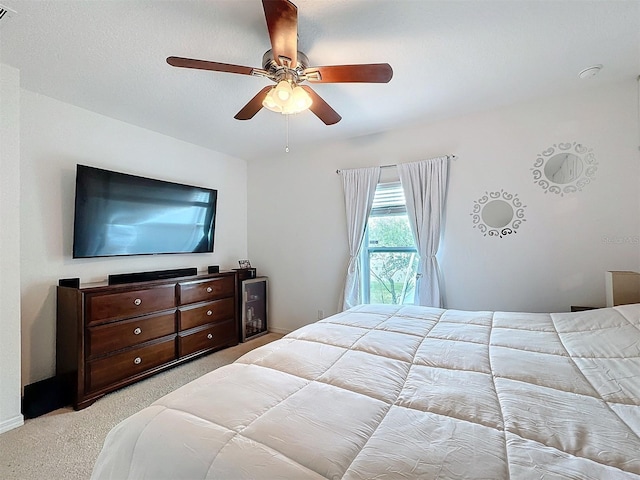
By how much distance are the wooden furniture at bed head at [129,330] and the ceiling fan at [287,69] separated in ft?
6.64

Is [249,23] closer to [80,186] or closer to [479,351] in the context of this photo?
[80,186]

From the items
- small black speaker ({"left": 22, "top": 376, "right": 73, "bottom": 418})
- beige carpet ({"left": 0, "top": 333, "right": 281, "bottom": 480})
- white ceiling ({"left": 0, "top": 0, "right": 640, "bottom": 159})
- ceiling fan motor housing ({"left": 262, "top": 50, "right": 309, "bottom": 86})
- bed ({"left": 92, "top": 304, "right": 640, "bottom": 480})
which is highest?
white ceiling ({"left": 0, "top": 0, "right": 640, "bottom": 159})

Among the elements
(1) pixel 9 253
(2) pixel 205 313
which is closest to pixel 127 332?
(2) pixel 205 313

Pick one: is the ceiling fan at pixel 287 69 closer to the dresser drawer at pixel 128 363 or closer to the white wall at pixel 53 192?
the white wall at pixel 53 192

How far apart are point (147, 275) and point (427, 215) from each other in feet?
9.97

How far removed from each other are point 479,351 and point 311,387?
0.90 meters

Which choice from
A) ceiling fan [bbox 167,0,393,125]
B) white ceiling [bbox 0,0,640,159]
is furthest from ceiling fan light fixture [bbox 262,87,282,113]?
white ceiling [bbox 0,0,640,159]

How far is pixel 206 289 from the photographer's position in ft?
11.0

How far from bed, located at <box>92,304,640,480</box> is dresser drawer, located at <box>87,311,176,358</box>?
174 cm

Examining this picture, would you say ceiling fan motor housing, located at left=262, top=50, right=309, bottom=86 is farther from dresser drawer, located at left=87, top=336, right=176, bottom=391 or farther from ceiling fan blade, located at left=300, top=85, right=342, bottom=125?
dresser drawer, located at left=87, top=336, right=176, bottom=391

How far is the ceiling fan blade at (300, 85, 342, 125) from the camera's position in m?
2.01

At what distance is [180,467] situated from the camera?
81 cm

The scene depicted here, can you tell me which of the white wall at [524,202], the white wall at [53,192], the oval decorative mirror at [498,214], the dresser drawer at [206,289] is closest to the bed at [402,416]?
the white wall at [524,202]

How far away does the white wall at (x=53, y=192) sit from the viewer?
2.45 metres
